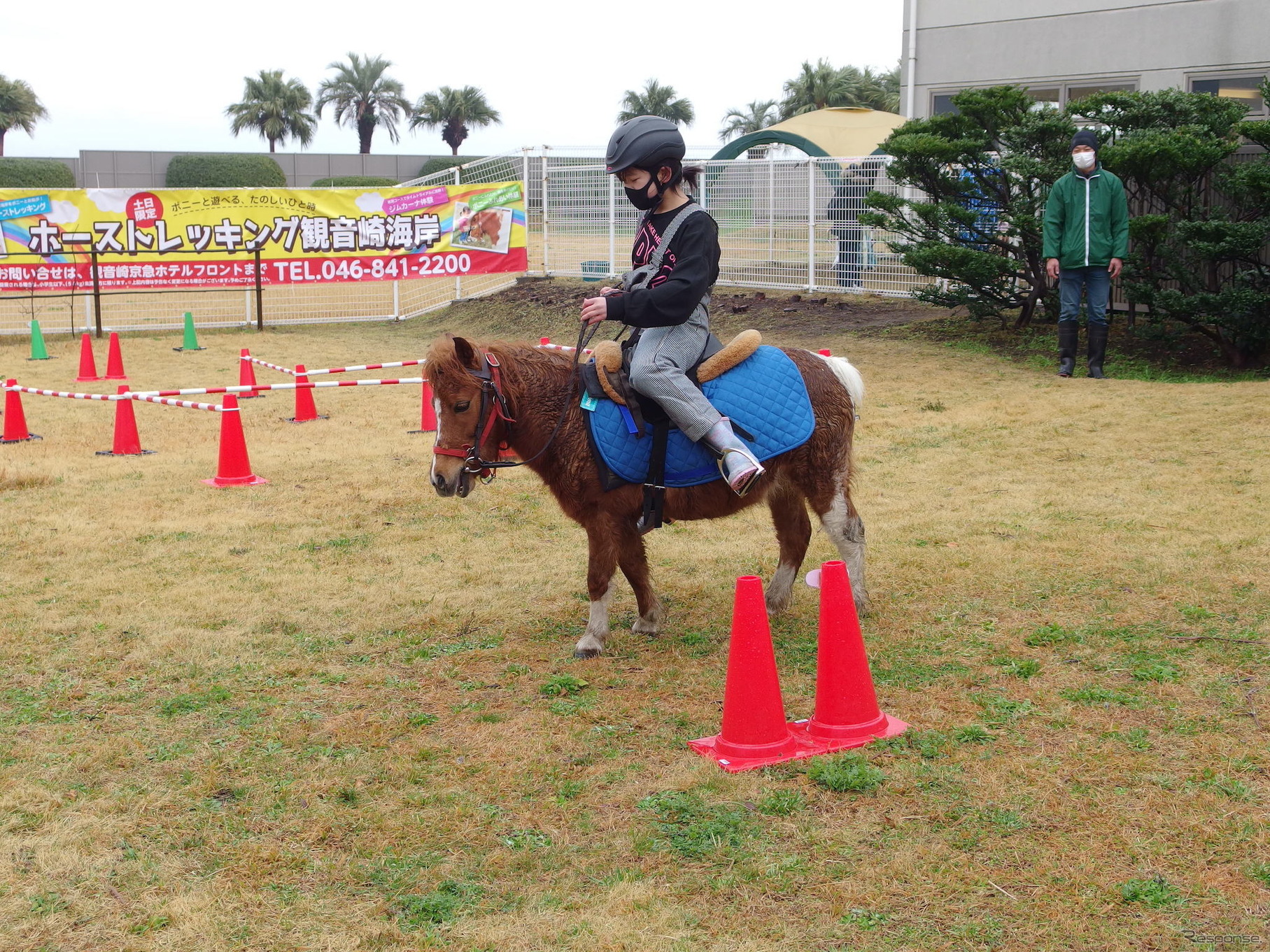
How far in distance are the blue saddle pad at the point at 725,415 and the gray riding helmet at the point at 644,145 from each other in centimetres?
102

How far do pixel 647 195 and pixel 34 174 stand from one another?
45850 mm

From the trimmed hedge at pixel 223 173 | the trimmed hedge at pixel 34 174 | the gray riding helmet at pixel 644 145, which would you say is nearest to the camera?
the gray riding helmet at pixel 644 145

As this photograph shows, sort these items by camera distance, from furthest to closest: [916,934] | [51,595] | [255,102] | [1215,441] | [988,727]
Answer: [255,102] → [1215,441] → [51,595] → [988,727] → [916,934]

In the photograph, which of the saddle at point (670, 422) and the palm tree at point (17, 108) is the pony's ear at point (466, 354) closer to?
the saddle at point (670, 422)

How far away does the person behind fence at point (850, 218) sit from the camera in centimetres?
1762

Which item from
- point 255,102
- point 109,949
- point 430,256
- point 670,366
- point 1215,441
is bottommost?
point 109,949

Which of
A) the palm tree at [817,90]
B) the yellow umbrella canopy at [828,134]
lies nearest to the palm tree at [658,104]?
the palm tree at [817,90]

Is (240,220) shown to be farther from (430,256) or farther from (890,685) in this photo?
(890,685)

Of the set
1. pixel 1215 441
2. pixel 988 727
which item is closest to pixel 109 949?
pixel 988 727

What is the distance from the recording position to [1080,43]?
1605 cm

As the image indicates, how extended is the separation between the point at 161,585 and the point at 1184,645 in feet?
17.4

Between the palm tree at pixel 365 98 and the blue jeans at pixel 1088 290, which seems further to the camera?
the palm tree at pixel 365 98

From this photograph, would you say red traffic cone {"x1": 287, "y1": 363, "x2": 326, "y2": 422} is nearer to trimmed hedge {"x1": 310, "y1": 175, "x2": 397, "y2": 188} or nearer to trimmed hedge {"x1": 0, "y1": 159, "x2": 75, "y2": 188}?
Answer: trimmed hedge {"x1": 310, "y1": 175, "x2": 397, "y2": 188}

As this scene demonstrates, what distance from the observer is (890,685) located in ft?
16.2
